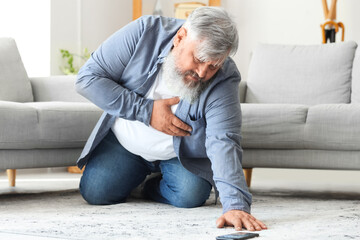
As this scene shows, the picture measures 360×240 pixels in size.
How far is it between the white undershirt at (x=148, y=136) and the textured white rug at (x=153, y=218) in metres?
0.20

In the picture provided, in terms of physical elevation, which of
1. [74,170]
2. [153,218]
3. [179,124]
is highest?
[179,124]

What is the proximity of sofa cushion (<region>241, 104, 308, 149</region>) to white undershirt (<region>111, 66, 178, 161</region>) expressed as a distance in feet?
1.67

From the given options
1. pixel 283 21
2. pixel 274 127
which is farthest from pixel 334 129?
pixel 283 21

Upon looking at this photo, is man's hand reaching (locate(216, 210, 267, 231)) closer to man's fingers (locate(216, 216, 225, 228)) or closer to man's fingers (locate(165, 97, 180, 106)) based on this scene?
man's fingers (locate(216, 216, 225, 228))

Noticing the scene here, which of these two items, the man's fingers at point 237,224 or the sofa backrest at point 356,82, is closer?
the man's fingers at point 237,224

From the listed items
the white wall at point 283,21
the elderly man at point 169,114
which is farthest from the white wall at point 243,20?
the elderly man at point 169,114

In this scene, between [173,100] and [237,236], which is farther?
[173,100]

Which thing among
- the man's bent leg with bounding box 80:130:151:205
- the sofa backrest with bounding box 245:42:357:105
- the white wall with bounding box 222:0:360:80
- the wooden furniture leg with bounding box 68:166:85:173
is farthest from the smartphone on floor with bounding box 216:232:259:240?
the white wall with bounding box 222:0:360:80

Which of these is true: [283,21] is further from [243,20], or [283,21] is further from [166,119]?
[166,119]

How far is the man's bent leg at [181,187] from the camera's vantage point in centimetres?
213

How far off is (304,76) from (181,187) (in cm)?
138

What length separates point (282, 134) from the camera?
2.51 metres

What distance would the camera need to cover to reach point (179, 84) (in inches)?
72.4

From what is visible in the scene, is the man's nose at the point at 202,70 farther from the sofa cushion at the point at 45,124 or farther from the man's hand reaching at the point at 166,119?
the sofa cushion at the point at 45,124
